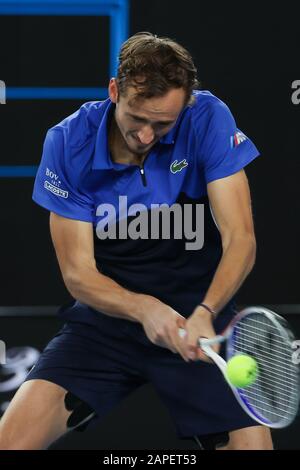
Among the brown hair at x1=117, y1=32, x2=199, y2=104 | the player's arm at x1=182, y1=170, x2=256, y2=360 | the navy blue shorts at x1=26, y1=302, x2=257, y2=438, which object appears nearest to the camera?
the brown hair at x1=117, y1=32, x2=199, y2=104

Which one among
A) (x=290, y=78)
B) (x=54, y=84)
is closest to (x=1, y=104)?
(x=54, y=84)

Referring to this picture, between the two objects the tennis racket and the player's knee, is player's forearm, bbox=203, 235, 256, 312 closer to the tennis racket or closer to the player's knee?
the tennis racket

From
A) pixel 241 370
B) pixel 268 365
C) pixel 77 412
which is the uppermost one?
pixel 241 370

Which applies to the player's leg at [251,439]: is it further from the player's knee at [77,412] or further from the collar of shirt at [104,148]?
the collar of shirt at [104,148]

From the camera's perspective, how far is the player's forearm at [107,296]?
3.56 meters

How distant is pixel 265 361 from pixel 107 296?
0.48m

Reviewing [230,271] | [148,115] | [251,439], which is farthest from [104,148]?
[251,439]

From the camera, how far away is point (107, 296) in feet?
11.8

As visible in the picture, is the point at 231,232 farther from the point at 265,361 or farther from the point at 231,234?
the point at 265,361

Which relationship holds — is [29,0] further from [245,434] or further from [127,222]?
[245,434]

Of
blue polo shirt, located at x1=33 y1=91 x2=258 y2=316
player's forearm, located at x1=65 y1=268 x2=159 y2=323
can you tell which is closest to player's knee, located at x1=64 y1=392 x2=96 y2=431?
player's forearm, located at x1=65 y1=268 x2=159 y2=323

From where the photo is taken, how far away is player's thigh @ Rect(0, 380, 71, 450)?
3545 mm

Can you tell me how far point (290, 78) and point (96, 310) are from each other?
1500 mm

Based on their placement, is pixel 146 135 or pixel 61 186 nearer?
pixel 146 135
